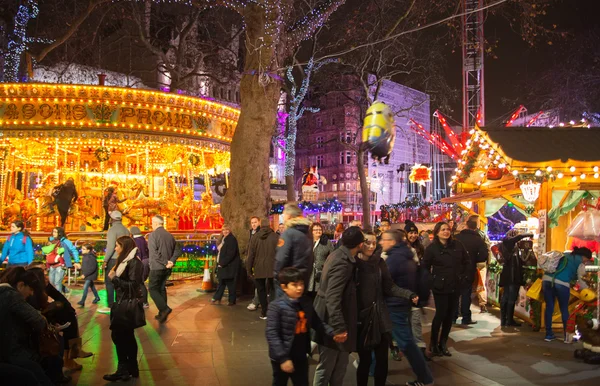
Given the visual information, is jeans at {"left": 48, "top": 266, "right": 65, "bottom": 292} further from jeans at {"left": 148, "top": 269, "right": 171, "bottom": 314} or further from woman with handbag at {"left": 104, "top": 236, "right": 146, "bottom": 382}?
woman with handbag at {"left": 104, "top": 236, "right": 146, "bottom": 382}

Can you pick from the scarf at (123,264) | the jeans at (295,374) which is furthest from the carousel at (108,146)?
the jeans at (295,374)

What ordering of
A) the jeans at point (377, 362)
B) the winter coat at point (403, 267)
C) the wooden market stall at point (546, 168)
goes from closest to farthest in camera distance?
1. the jeans at point (377, 362)
2. the winter coat at point (403, 267)
3. the wooden market stall at point (546, 168)

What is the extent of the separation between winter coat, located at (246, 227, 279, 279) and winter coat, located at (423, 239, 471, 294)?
3108 mm

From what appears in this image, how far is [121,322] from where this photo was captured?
242 inches

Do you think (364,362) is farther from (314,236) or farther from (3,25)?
(3,25)

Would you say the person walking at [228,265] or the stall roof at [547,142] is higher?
the stall roof at [547,142]

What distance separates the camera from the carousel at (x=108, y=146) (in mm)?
14008

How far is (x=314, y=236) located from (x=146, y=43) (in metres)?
18.1

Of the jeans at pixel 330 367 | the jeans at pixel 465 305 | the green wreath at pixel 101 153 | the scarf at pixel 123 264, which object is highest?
the green wreath at pixel 101 153

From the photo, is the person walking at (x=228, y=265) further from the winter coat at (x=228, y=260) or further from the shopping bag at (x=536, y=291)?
the shopping bag at (x=536, y=291)

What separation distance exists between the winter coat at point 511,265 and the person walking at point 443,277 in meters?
2.47

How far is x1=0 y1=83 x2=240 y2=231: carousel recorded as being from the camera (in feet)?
46.0

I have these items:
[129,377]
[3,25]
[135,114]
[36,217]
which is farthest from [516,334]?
[3,25]

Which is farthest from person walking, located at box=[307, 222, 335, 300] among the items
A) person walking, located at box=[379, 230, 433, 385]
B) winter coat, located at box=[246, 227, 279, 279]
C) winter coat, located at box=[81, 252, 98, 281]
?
winter coat, located at box=[81, 252, 98, 281]
